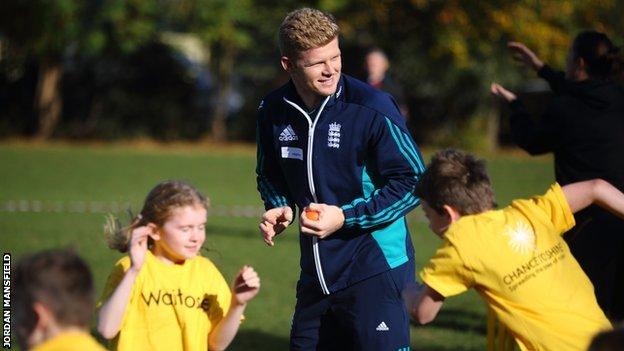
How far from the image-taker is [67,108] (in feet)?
115

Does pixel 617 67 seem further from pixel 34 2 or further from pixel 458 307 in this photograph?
pixel 34 2

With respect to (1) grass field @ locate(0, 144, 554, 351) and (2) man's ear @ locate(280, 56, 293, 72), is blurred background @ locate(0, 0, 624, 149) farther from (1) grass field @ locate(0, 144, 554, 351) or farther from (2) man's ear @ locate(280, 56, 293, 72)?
(2) man's ear @ locate(280, 56, 293, 72)

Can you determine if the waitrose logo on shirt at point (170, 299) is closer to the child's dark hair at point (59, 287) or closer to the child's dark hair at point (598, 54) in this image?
the child's dark hair at point (59, 287)

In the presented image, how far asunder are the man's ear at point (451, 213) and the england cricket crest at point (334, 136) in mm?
783

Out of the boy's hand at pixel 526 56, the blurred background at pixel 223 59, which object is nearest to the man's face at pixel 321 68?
the boy's hand at pixel 526 56

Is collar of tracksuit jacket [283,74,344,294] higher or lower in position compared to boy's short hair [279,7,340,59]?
lower

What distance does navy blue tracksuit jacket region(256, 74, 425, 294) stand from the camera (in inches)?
207

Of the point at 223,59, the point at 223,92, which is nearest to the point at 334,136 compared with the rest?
the point at 223,92

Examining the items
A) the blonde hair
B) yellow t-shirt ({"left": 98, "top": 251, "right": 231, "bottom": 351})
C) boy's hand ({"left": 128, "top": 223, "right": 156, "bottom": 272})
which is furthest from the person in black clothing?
boy's hand ({"left": 128, "top": 223, "right": 156, "bottom": 272})

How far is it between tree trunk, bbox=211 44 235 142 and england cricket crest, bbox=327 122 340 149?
100 ft

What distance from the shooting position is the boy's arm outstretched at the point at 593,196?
5004mm

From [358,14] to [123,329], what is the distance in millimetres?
30468

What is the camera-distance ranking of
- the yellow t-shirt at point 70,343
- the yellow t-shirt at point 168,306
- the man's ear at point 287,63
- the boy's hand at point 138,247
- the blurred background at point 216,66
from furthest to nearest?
the blurred background at point 216,66, the man's ear at point 287,63, the yellow t-shirt at point 168,306, the boy's hand at point 138,247, the yellow t-shirt at point 70,343

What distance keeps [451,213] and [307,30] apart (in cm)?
119
